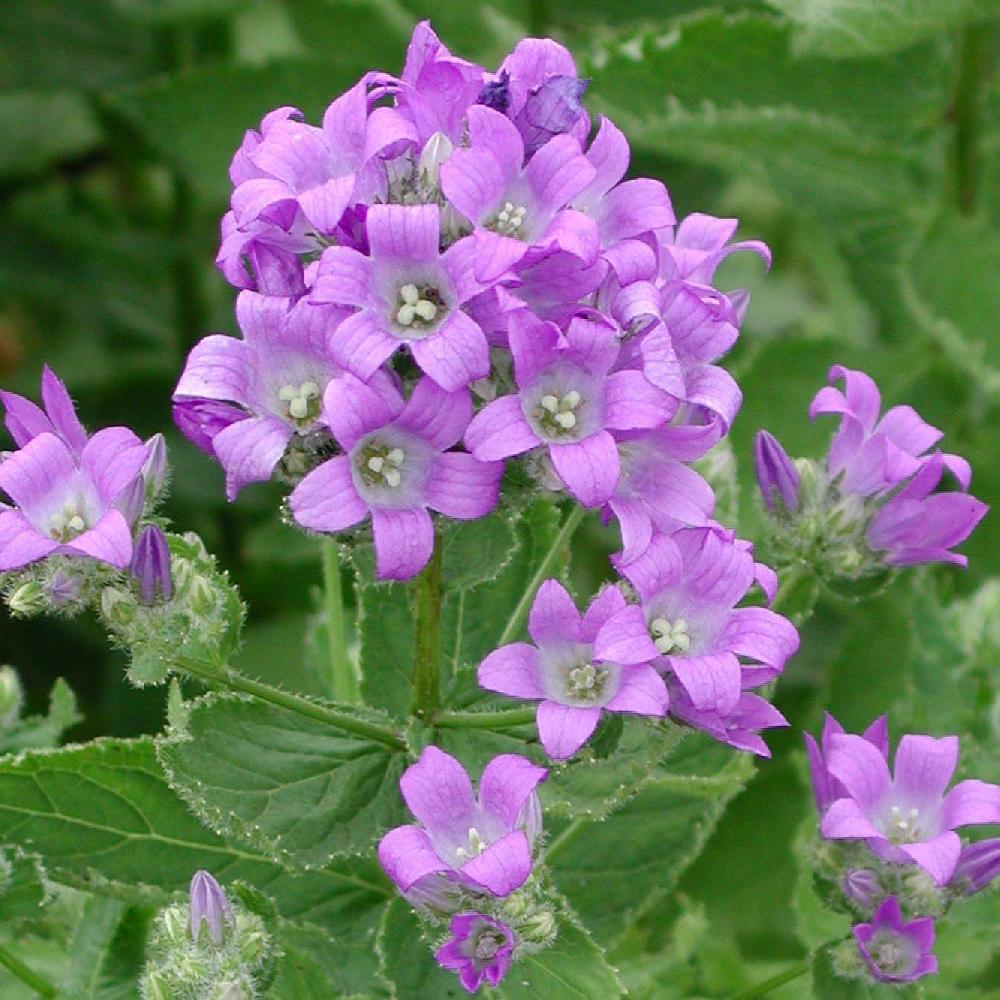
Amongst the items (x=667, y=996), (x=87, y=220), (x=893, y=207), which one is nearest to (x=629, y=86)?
(x=893, y=207)

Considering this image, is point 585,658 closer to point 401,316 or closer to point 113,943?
point 401,316

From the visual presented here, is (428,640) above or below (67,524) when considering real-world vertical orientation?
below

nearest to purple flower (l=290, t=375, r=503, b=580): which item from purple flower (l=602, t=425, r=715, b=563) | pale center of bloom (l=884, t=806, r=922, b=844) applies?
purple flower (l=602, t=425, r=715, b=563)

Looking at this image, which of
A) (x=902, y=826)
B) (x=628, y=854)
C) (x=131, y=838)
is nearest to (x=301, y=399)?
(x=131, y=838)

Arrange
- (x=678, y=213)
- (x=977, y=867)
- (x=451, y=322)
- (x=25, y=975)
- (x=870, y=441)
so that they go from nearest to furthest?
(x=451, y=322) → (x=977, y=867) → (x=870, y=441) → (x=25, y=975) → (x=678, y=213)

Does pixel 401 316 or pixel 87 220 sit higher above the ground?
pixel 401 316

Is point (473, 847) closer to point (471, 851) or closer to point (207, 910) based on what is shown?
point (471, 851)
